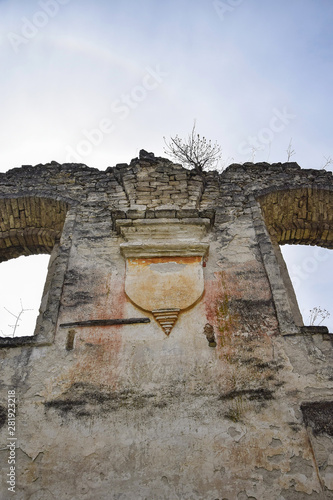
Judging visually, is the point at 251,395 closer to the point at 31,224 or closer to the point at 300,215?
the point at 300,215

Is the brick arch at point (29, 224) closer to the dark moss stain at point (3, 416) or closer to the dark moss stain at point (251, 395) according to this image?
the dark moss stain at point (3, 416)

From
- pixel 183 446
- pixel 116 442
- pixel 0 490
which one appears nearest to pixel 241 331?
pixel 183 446

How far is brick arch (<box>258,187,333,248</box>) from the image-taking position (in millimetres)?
5547

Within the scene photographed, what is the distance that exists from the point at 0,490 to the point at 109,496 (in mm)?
753

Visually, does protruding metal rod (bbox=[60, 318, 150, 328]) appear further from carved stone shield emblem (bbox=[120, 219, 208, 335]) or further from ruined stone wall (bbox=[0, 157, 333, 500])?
carved stone shield emblem (bbox=[120, 219, 208, 335])

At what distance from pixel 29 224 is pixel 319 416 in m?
4.24

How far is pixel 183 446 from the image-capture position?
3.10m

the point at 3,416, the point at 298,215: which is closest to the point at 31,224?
the point at 3,416

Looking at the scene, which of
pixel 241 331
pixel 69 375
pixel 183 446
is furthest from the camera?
pixel 241 331

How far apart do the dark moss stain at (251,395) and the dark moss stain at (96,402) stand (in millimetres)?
492

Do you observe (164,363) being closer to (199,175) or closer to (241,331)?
(241,331)

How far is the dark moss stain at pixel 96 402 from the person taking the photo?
130 inches

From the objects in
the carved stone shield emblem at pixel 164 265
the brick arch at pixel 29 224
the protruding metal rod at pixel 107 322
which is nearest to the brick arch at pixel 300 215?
the carved stone shield emblem at pixel 164 265

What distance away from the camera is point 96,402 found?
132 inches
